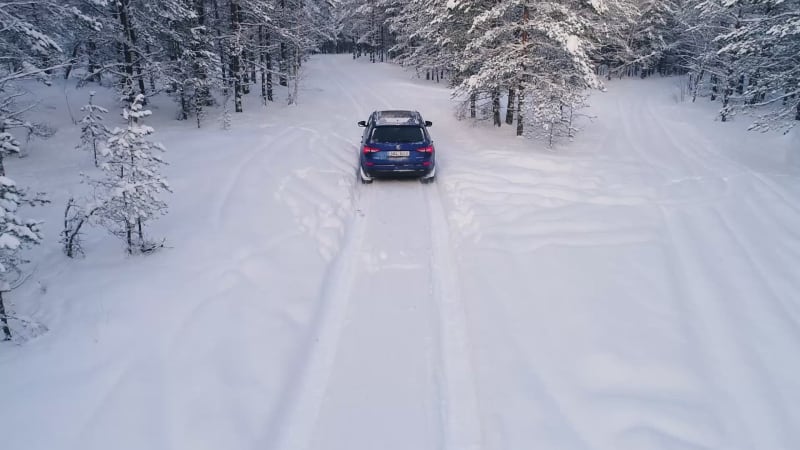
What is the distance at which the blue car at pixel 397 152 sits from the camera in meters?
10.6

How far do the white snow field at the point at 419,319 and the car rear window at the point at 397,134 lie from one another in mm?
1240

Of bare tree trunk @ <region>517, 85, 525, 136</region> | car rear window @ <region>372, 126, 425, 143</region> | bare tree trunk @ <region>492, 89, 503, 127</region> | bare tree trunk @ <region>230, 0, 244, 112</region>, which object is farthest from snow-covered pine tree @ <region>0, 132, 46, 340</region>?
bare tree trunk @ <region>230, 0, 244, 112</region>

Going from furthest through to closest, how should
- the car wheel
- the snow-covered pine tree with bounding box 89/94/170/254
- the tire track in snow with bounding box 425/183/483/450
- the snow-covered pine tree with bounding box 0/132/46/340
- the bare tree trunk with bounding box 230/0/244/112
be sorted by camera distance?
1. the bare tree trunk with bounding box 230/0/244/112
2. the car wheel
3. the snow-covered pine tree with bounding box 89/94/170/254
4. the snow-covered pine tree with bounding box 0/132/46/340
5. the tire track in snow with bounding box 425/183/483/450

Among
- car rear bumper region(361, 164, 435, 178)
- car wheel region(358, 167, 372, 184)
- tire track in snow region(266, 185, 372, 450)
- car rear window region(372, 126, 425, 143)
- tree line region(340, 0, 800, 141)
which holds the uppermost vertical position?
tree line region(340, 0, 800, 141)

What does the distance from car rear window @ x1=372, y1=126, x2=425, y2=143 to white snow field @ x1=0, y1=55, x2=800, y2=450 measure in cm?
124

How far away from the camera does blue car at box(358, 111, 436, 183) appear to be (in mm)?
10602

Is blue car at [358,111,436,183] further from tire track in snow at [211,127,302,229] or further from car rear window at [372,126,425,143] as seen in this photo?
tire track in snow at [211,127,302,229]

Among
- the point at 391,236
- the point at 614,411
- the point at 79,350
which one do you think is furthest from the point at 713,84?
the point at 79,350

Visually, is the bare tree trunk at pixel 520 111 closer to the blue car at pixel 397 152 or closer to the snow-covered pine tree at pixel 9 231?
the blue car at pixel 397 152

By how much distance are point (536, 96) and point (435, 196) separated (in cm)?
636

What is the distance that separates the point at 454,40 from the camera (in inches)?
653

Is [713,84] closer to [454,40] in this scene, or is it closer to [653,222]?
[454,40]

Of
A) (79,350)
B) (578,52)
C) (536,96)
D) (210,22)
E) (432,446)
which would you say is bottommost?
(432,446)

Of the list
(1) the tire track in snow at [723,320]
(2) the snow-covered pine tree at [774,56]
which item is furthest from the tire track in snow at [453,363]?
(2) the snow-covered pine tree at [774,56]
